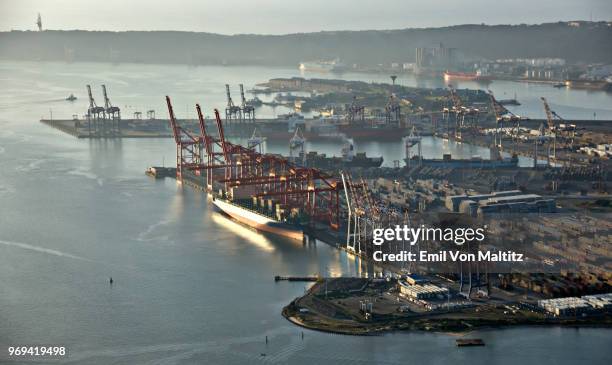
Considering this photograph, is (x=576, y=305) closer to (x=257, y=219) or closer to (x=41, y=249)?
(x=257, y=219)

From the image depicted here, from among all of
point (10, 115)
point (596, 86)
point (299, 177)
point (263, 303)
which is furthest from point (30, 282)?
point (596, 86)

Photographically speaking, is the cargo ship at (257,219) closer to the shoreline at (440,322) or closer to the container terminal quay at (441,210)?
the container terminal quay at (441,210)

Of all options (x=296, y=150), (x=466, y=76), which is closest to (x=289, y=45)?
(x=466, y=76)

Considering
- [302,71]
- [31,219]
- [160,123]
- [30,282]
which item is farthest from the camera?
[302,71]

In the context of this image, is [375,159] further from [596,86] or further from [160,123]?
[596,86]

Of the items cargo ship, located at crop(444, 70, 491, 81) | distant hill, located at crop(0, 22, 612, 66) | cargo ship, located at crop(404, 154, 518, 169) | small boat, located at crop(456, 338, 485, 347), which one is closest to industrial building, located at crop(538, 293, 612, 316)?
small boat, located at crop(456, 338, 485, 347)
